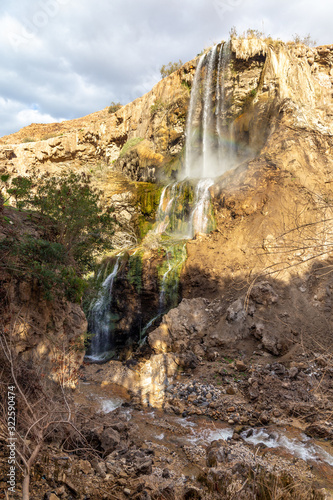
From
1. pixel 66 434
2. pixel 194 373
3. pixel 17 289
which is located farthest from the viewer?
pixel 194 373

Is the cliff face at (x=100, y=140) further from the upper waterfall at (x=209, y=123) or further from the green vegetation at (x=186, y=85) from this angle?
the upper waterfall at (x=209, y=123)

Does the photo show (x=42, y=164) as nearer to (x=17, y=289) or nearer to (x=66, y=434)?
(x=17, y=289)

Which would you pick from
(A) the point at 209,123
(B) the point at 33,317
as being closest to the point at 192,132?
(A) the point at 209,123

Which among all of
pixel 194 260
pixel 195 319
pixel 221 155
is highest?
pixel 221 155

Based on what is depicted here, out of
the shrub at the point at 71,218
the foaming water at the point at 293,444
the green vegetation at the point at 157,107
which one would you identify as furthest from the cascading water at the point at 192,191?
the foaming water at the point at 293,444

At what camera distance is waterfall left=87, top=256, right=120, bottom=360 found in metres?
14.1

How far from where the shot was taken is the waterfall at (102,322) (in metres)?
14.1

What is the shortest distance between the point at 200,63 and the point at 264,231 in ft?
54.2

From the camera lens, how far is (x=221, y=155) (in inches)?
858

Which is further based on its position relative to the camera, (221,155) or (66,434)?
(221,155)

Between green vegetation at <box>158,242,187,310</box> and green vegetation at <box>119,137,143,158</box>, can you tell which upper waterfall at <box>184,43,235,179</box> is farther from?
green vegetation at <box>158,242,187,310</box>

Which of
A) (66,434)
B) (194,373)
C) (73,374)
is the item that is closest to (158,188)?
(194,373)

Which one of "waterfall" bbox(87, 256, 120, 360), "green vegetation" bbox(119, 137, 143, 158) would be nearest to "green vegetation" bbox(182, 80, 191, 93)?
"green vegetation" bbox(119, 137, 143, 158)

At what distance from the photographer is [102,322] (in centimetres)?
1476
